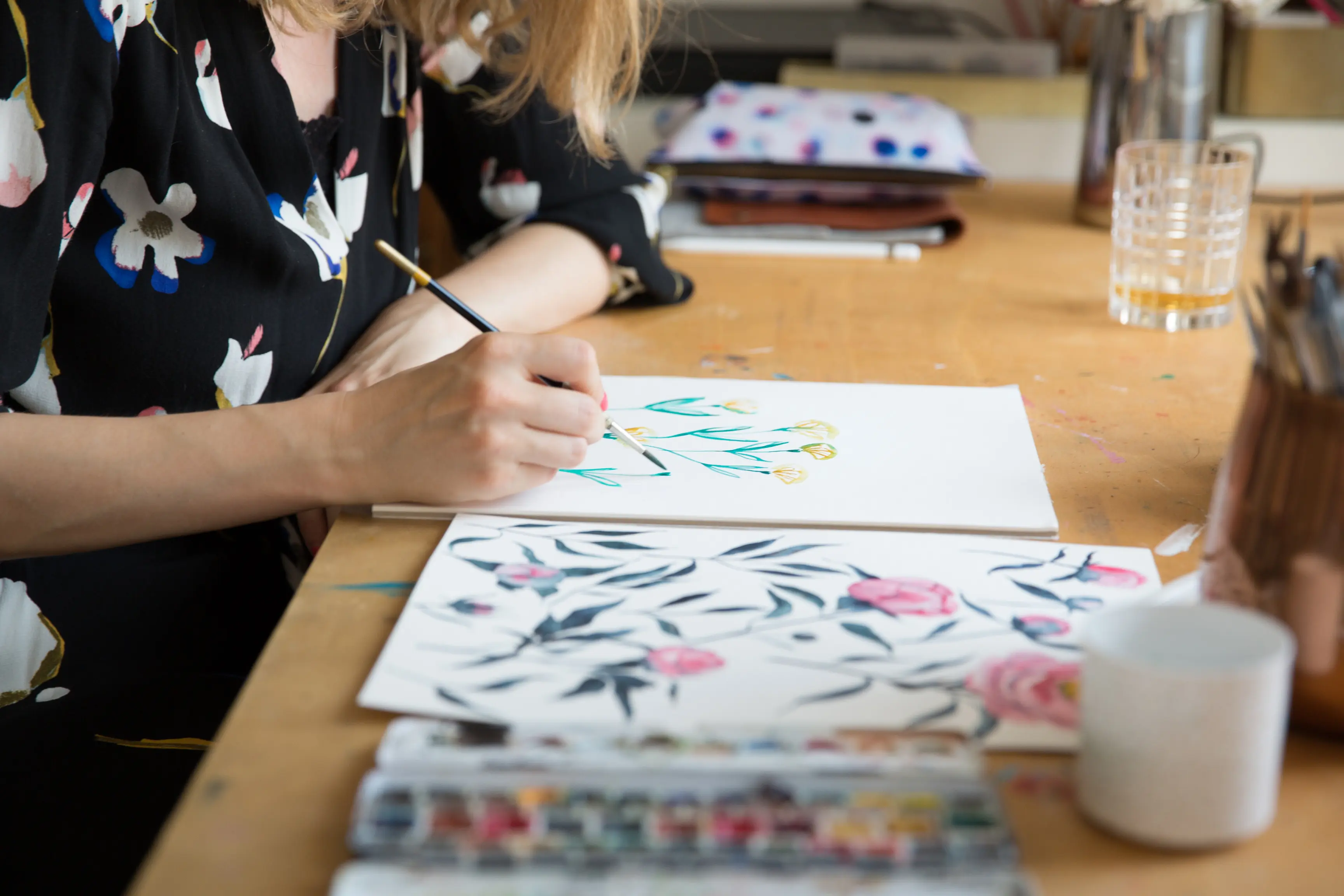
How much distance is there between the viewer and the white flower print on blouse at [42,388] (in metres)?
0.73

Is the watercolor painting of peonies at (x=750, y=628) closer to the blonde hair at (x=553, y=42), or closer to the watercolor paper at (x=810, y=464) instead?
the watercolor paper at (x=810, y=464)

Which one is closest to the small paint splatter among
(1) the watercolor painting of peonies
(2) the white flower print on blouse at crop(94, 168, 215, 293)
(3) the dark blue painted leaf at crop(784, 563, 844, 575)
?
(1) the watercolor painting of peonies

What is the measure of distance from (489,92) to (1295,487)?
31.4 inches

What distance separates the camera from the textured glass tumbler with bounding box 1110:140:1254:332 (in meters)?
0.98

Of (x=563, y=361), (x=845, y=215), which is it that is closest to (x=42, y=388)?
(x=563, y=361)

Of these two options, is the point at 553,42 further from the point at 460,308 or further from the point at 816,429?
the point at 816,429

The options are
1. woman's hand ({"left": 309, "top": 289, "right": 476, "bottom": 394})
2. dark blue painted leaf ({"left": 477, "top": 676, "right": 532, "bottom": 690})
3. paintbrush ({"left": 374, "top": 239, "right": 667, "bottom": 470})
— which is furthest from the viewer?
woman's hand ({"left": 309, "top": 289, "right": 476, "bottom": 394})

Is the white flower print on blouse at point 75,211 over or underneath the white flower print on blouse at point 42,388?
over

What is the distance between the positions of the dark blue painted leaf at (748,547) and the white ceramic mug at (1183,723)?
0.71 feet

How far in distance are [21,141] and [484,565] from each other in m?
0.33

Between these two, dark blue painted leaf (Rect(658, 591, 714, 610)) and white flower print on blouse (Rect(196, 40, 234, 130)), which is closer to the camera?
dark blue painted leaf (Rect(658, 591, 714, 610))

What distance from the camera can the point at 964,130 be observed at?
4.66 ft

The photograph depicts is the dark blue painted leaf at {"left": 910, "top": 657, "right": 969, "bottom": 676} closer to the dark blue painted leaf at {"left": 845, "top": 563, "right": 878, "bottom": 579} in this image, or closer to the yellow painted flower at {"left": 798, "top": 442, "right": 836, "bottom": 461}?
the dark blue painted leaf at {"left": 845, "top": 563, "right": 878, "bottom": 579}

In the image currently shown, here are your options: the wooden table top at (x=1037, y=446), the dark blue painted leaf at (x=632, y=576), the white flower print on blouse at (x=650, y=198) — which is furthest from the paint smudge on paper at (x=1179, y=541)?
the white flower print on blouse at (x=650, y=198)
